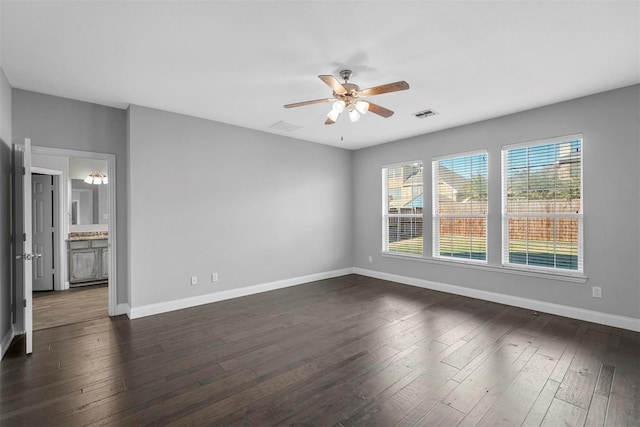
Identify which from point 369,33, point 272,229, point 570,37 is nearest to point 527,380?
point 570,37

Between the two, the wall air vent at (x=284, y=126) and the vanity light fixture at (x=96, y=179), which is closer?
the wall air vent at (x=284, y=126)

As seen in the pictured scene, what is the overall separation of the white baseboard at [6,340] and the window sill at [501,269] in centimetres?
538

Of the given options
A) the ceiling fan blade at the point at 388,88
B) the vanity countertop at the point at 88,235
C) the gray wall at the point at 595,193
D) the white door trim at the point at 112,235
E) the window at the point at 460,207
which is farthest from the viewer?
the vanity countertop at the point at 88,235

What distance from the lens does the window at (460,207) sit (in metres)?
4.73

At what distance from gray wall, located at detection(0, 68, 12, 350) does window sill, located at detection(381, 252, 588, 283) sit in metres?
5.40

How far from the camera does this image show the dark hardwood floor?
203cm

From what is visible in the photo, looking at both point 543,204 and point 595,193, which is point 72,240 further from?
point 595,193

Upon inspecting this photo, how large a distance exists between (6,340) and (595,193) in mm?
6692

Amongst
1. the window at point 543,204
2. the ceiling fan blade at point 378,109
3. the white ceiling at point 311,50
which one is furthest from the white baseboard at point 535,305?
the ceiling fan blade at point 378,109

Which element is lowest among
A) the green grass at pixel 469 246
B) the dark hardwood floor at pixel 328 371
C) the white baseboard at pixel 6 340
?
the dark hardwood floor at pixel 328 371

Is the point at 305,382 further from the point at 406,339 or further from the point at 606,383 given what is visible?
the point at 606,383

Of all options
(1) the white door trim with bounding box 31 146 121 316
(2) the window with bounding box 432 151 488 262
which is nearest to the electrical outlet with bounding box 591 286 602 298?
(2) the window with bounding box 432 151 488 262

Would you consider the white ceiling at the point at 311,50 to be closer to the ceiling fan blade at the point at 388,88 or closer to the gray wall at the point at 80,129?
the gray wall at the point at 80,129

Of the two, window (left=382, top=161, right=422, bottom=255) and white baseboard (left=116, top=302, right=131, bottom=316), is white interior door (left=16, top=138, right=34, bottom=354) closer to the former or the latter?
white baseboard (left=116, top=302, right=131, bottom=316)
